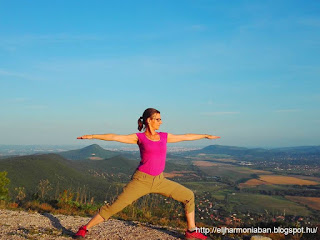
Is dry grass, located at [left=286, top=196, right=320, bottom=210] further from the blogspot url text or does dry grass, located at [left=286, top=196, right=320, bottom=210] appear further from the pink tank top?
A: the pink tank top

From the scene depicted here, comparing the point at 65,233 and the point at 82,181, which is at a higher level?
the point at 65,233

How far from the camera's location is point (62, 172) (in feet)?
180

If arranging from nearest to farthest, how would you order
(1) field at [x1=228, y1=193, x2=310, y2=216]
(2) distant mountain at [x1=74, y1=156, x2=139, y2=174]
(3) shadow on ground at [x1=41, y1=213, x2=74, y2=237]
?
(3) shadow on ground at [x1=41, y1=213, x2=74, y2=237] < (1) field at [x1=228, y1=193, x2=310, y2=216] < (2) distant mountain at [x1=74, y1=156, x2=139, y2=174]

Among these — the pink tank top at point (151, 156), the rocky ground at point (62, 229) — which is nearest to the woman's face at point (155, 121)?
the pink tank top at point (151, 156)

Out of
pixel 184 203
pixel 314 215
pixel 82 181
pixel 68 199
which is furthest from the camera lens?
pixel 82 181

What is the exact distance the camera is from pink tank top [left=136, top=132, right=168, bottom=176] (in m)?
5.27

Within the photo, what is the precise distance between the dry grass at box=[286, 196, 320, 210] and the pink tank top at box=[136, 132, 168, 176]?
2000 inches

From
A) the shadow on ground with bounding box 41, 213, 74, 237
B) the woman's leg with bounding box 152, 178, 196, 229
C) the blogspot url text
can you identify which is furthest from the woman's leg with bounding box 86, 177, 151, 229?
the blogspot url text

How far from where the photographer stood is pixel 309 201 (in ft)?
179

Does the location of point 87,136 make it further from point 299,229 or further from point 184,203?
point 299,229

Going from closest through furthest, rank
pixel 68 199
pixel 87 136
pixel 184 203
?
1. pixel 87 136
2. pixel 184 203
3. pixel 68 199

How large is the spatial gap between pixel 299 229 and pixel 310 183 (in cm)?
7901

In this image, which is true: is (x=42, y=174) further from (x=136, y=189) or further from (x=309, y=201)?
(x=136, y=189)

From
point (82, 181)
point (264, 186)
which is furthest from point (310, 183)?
point (82, 181)
